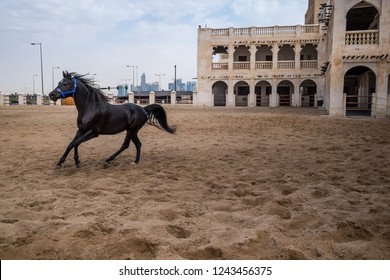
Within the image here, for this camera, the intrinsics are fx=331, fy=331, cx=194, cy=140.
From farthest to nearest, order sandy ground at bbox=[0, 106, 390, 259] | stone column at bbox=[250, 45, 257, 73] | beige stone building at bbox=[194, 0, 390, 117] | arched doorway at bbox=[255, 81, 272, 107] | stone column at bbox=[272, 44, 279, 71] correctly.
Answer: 1. arched doorway at bbox=[255, 81, 272, 107]
2. stone column at bbox=[250, 45, 257, 73]
3. stone column at bbox=[272, 44, 279, 71]
4. beige stone building at bbox=[194, 0, 390, 117]
5. sandy ground at bbox=[0, 106, 390, 259]

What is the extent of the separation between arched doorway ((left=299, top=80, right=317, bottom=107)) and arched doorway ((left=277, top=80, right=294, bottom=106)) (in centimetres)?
132

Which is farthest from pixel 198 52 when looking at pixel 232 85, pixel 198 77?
pixel 232 85

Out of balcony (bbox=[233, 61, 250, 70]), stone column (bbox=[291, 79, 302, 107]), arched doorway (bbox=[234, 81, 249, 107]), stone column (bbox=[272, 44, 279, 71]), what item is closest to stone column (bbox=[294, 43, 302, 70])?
stone column (bbox=[291, 79, 302, 107])

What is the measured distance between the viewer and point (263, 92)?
1647 inches

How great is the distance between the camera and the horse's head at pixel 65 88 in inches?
260

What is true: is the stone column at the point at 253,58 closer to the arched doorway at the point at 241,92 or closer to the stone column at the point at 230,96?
the stone column at the point at 230,96

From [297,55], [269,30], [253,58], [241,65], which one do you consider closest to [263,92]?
[241,65]

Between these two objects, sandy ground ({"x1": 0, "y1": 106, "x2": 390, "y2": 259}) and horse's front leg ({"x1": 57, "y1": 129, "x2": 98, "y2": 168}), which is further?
horse's front leg ({"x1": 57, "y1": 129, "x2": 98, "y2": 168})

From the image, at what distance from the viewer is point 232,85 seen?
1531 inches

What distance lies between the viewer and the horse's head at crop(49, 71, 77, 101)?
21.7 ft

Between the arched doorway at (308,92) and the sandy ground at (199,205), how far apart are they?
31966 mm

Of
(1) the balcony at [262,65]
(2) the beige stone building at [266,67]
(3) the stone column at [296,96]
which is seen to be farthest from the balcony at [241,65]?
(3) the stone column at [296,96]

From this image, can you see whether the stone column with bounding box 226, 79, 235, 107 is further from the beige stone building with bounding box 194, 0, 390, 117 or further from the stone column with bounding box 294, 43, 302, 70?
the stone column with bounding box 294, 43, 302, 70

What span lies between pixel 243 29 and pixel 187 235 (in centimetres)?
3852
